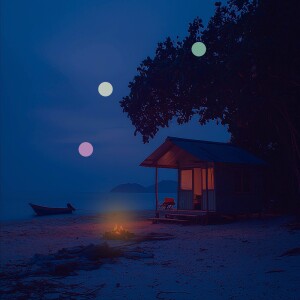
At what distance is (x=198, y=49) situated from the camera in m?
13.6

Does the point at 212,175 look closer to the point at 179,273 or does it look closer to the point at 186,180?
the point at 186,180

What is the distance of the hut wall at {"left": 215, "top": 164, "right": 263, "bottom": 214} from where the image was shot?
2166 centimetres

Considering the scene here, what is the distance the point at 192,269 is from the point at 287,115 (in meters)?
6.77

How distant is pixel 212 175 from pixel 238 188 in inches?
73.0

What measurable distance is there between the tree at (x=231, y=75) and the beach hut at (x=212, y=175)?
17.8 feet

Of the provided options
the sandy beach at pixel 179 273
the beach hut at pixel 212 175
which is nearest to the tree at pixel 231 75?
the sandy beach at pixel 179 273

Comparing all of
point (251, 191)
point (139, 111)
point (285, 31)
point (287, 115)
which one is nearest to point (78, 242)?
point (139, 111)

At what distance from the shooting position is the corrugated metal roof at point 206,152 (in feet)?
68.5

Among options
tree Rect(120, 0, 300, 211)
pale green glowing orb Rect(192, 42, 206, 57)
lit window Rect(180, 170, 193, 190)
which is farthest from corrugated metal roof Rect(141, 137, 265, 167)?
pale green glowing orb Rect(192, 42, 206, 57)

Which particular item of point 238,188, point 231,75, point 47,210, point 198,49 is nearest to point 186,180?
point 238,188

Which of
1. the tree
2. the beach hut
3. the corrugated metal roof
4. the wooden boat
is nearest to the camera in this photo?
the tree

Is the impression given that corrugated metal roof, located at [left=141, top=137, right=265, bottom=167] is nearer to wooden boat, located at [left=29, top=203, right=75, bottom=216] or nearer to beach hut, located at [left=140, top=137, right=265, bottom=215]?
beach hut, located at [left=140, top=137, right=265, bottom=215]

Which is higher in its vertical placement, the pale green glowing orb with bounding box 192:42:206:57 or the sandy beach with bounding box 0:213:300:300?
the pale green glowing orb with bounding box 192:42:206:57

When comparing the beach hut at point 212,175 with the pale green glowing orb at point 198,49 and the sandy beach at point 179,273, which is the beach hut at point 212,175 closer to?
the sandy beach at point 179,273
